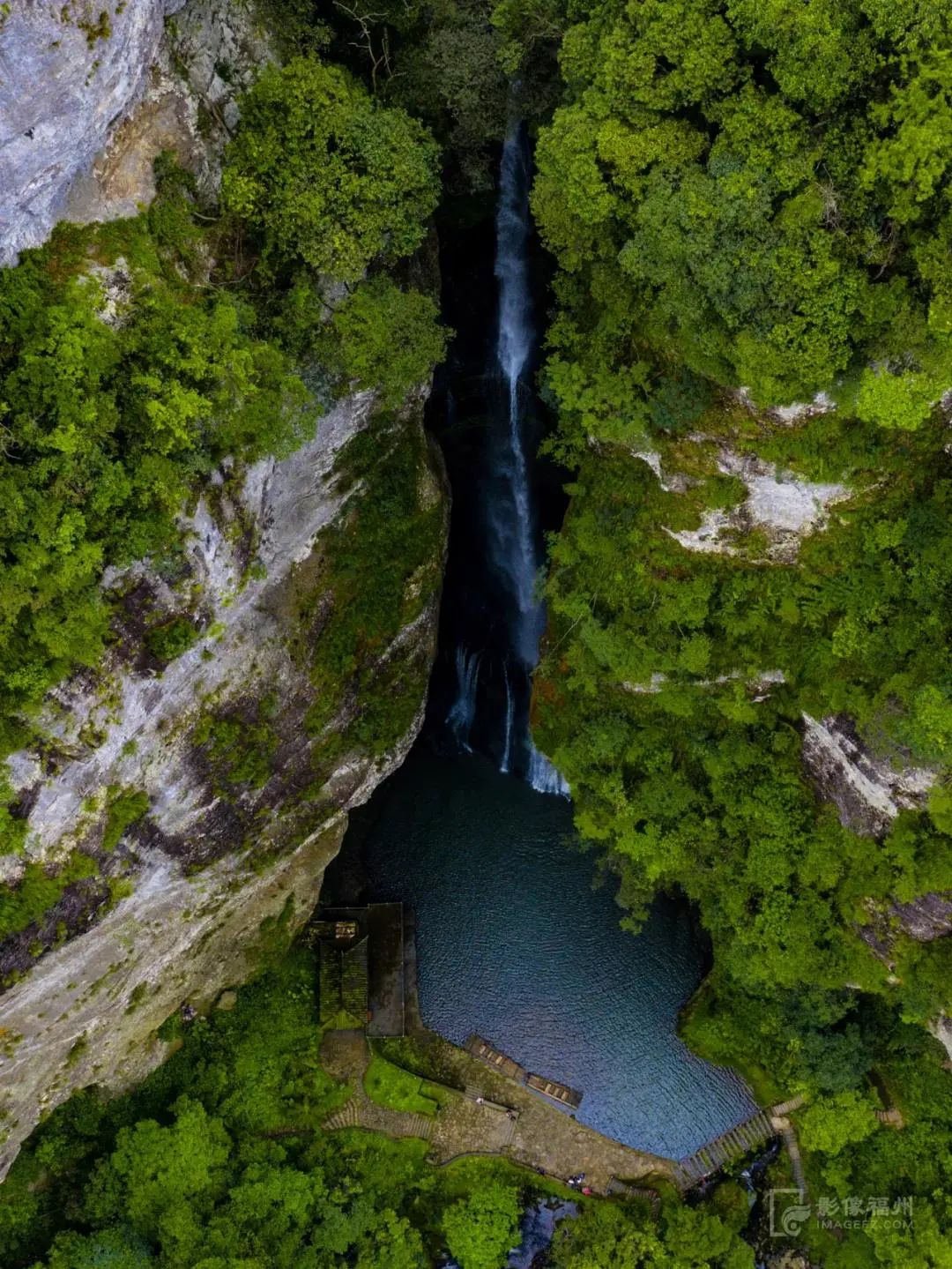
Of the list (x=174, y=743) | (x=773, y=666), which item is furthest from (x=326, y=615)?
(x=773, y=666)

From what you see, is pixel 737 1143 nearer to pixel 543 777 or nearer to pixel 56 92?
pixel 543 777

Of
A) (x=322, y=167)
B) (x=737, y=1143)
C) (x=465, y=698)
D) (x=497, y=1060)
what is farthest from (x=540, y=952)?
(x=322, y=167)

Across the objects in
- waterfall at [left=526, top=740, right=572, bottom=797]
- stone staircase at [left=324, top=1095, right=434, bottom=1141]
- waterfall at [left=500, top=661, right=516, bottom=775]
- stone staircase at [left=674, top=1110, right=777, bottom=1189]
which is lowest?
stone staircase at [left=674, top=1110, right=777, bottom=1189]

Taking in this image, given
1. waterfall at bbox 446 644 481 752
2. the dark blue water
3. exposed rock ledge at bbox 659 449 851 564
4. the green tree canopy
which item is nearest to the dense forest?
the green tree canopy

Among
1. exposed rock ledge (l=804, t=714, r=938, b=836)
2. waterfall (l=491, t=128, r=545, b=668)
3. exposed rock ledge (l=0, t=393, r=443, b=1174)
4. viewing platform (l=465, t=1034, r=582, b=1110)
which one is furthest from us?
viewing platform (l=465, t=1034, r=582, b=1110)

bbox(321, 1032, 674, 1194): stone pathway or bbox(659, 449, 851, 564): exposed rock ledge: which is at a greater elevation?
bbox(659, 449, 851, 564): exposed rock ledge

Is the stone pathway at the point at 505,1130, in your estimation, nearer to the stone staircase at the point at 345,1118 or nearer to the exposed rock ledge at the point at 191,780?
the stone staircase at the point at 345,1118

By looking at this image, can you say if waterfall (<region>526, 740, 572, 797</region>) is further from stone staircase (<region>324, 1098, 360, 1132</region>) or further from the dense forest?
stone staircase (<region>324, 1098, 360, 1132</region>)
